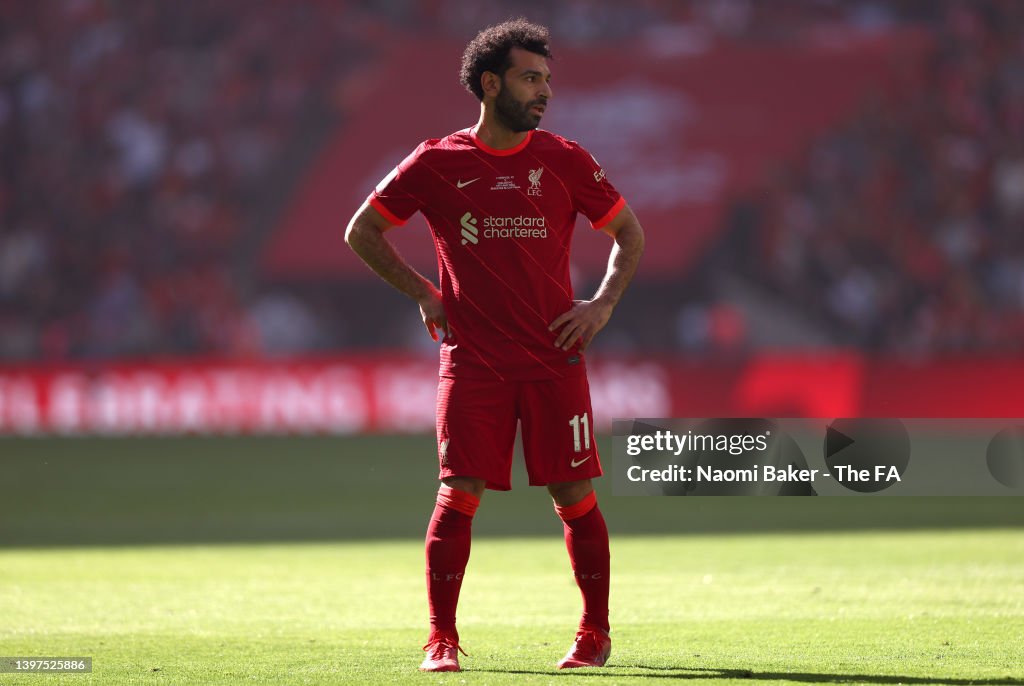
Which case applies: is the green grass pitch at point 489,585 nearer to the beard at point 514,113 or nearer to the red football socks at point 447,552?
the red football socks at point 447,552

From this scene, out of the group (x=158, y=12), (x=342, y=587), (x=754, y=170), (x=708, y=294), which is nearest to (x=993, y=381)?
(x=708, y=294)

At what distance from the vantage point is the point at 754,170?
23625 mm

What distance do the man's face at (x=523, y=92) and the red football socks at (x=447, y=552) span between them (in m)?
1.37

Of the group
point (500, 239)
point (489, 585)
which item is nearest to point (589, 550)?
point (500, 239)

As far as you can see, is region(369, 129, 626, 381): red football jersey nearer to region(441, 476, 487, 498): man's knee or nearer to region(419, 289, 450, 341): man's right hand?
region(419, 289, 450, 341): man's right hand

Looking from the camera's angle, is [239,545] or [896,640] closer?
[896,640]

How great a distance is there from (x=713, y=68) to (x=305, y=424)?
32.8 ft

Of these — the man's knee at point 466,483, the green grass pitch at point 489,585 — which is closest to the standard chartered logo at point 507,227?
the man's knee at point 466,483

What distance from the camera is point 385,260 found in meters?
5.76

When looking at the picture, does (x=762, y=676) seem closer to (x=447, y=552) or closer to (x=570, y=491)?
(x=570, y=491)

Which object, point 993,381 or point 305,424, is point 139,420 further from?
point 993,381

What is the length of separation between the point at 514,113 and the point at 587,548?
1.62 metres

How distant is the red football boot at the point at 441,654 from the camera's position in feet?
17.5

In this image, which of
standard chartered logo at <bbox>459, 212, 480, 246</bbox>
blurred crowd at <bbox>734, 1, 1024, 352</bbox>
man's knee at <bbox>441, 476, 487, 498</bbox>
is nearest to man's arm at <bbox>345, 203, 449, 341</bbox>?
standard chartered logo at <bbox>459, 212, 480, 246</bbox>
